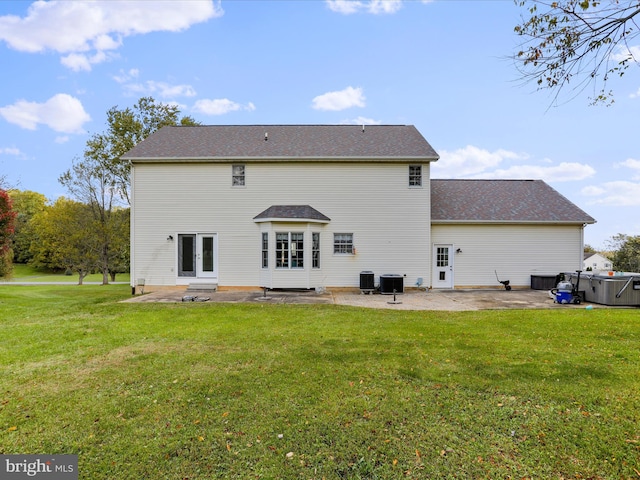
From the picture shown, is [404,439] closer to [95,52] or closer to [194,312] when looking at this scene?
[194,312]

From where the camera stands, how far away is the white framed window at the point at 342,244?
14117mm

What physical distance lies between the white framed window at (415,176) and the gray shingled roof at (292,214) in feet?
13.5

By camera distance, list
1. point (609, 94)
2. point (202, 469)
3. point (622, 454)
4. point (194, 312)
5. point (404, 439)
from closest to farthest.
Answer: point (202, 469), point (622, 454), point (404, 439), point (609, 94), point (194, 312)

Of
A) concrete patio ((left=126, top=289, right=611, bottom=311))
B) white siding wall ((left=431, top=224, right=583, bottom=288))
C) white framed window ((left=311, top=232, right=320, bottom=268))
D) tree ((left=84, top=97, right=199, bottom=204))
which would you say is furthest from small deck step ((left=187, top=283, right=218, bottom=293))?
tree ((left=84, top=97, right=199, bottom=204))

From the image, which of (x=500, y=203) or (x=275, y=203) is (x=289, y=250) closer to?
(x=275, y=203)

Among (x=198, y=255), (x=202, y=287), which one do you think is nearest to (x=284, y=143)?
(x=198, y=255)

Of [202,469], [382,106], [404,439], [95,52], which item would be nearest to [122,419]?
[202,469]

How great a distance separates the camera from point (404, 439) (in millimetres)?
3018

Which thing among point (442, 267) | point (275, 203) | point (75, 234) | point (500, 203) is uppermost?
point (500, 203)

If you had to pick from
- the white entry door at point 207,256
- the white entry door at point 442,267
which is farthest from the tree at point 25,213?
the white entry door at point 442,267

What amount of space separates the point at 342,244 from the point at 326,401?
10586 millimetres

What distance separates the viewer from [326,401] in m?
3.73

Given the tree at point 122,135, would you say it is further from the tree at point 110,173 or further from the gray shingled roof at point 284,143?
the gray shingled roof at point 284,143

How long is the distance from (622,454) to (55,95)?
26.4 metres
